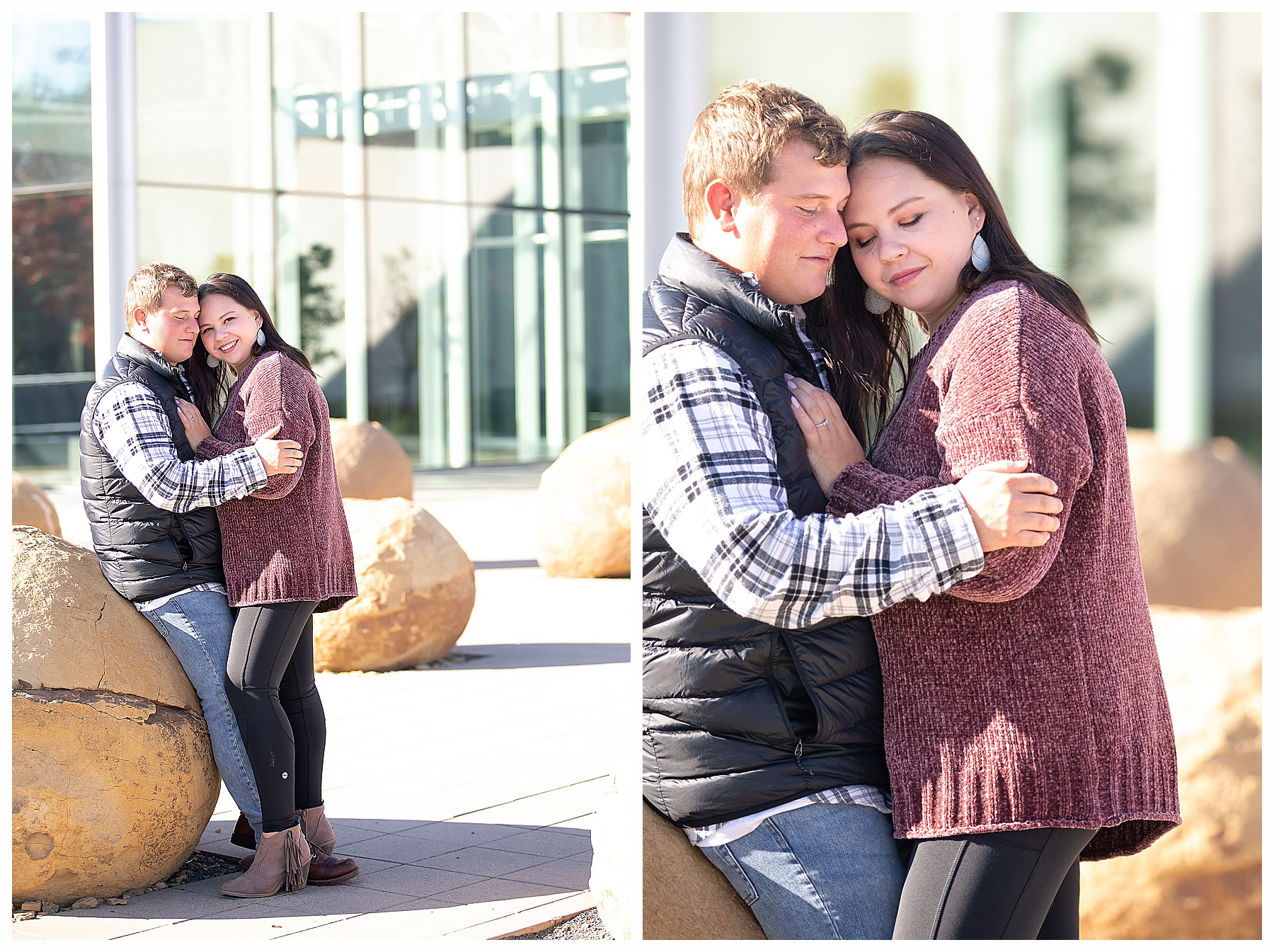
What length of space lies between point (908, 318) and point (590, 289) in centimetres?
2104

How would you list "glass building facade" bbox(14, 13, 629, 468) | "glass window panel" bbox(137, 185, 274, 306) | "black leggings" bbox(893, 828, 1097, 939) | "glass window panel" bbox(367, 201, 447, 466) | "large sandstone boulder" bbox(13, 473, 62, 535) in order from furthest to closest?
"glass window panel" bbox(367, 201, 447, 466)
"glass building facade" bbox(14, 13, 629, 468)
"glass window panel" bbox(137, 185, 274, 306)
"large sandstone boulder" bbox(13, 473, 62, 535)
"black leggings" bbox(893, 828, 1097, 939)

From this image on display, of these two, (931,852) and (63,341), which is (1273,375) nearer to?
(931,852)

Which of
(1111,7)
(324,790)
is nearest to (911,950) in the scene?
(1111,7)

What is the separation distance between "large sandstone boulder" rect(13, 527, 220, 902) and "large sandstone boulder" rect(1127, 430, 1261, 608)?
3180mm

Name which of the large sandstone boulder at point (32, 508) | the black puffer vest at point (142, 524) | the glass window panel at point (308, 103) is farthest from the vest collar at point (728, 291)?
the glass window panel at point (308, 103)

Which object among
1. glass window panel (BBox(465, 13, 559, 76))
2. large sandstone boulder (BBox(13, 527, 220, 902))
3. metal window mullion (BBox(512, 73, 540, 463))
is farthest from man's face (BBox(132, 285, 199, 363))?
metal window mullion (BBox(512, 73, 540, 463))

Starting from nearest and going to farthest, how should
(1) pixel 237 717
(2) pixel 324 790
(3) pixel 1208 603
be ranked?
(1) pixel 237 717
(3) pixel 1208 603
(2) pixel 324 790

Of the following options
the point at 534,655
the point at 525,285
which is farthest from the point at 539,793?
the point at 525,285

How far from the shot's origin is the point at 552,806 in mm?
5121

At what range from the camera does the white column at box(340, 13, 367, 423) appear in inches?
842

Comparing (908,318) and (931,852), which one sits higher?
(908,318)

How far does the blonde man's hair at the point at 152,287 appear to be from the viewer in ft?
13.6

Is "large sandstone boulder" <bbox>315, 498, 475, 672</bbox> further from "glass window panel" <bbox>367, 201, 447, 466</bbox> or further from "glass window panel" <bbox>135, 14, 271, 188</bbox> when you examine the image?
"glass window panel" <bbox>367, 201, 447, 466</bbox>

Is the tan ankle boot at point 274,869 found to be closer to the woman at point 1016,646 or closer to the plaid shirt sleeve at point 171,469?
the plaid shirt sleeve at point 171,469
